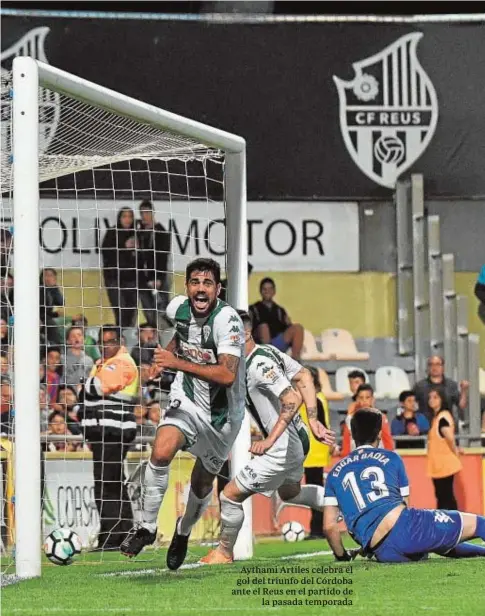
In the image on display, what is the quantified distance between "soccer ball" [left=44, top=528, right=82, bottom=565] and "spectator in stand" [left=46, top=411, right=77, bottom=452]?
9.89 ft

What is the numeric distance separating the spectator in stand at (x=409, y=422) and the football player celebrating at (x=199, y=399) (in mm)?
5472

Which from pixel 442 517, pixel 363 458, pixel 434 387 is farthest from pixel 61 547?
pixel 434 387

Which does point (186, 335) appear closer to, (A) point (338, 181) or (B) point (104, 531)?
(B) point (104, 531)

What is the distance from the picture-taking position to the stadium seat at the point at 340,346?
14164 mm

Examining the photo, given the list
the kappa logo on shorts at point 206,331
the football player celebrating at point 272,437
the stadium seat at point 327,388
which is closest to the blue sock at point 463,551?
the football player celebrating at point 272,437

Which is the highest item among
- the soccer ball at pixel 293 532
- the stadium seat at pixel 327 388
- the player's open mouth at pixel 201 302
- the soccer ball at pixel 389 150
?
the soccer ball at pixel 389 150

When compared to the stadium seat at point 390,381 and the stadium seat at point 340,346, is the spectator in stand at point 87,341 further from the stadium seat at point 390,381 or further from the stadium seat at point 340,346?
the stadium seat at point 390,381

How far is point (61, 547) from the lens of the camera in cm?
846

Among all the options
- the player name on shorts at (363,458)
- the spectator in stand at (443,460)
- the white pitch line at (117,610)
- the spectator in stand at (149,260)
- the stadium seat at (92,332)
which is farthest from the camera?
the spectator in stand at (149,260)

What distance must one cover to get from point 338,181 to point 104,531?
5.36 meters

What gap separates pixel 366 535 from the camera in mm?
7336

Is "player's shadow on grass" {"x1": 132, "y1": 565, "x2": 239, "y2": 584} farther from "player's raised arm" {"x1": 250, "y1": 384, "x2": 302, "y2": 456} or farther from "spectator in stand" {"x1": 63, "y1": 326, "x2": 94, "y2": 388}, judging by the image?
"spectator in stand" {"x1": 63, "y1": 326, "x2": 94, "y2": 388}

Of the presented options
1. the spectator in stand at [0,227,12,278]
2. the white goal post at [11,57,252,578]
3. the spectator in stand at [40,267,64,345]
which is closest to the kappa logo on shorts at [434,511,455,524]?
the white goal post at [11,57,252,578]

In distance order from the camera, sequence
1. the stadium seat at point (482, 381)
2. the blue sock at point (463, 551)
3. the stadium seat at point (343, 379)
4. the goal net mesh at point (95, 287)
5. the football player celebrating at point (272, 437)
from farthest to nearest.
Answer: the stadium seat at point (343, 379) < the stadium seat at point (482, 381) < the goal net mesh at point (95, 287) < the football player celebrating at point (272, 437) < the blue sock at point (463, 551)
